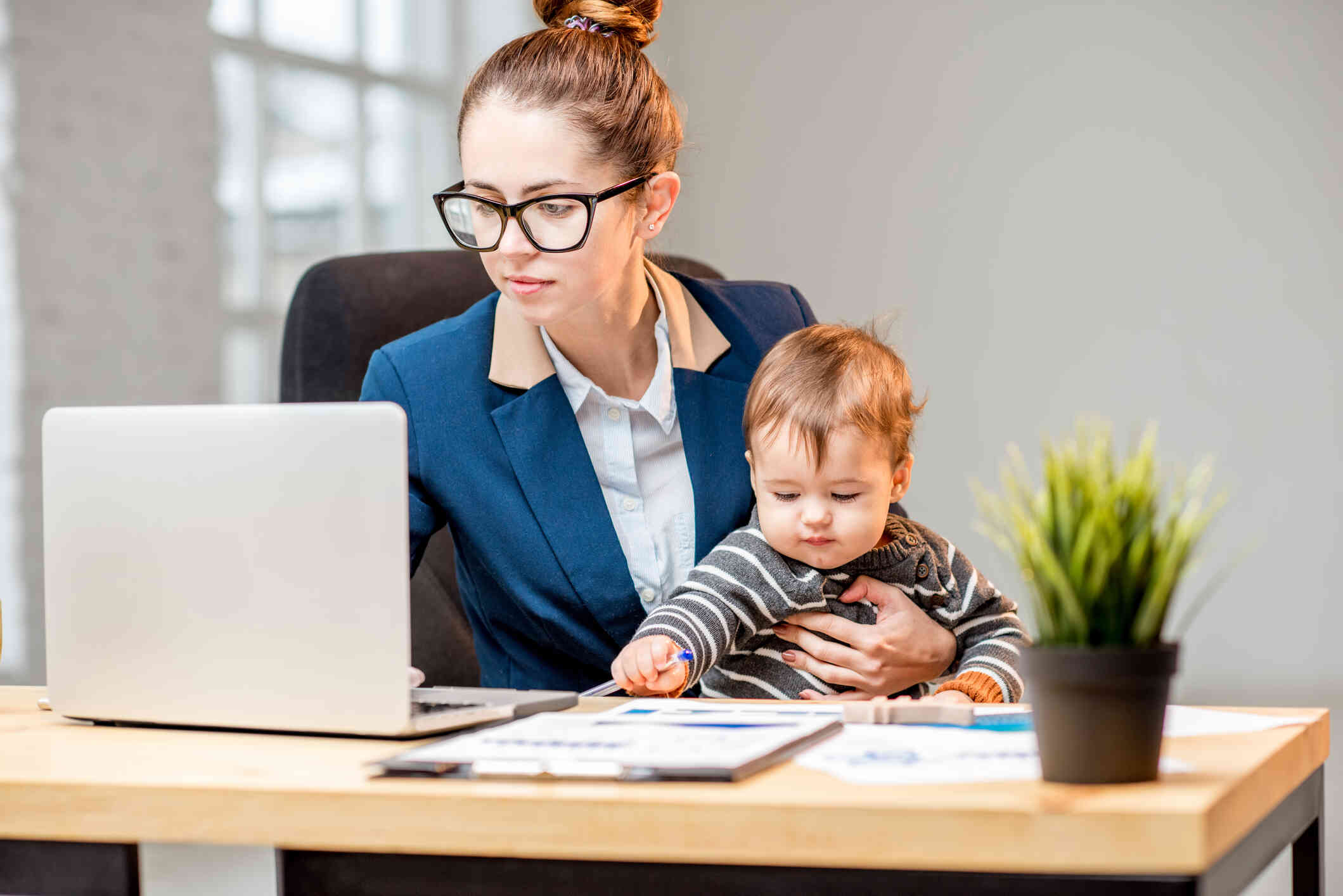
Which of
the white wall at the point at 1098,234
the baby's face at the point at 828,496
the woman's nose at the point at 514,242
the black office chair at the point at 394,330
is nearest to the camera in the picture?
the baby's face at the point at 828,496

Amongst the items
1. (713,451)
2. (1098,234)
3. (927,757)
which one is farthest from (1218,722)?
(1098,234)

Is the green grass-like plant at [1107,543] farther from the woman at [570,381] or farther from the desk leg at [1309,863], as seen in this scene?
the woman at [570,381]

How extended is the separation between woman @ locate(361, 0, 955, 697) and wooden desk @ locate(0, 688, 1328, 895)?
2.17 ft

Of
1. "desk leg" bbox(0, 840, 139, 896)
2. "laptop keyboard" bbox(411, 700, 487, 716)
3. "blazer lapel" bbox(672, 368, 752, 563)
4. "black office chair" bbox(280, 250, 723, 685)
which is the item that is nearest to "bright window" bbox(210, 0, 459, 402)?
"black office chair" bbox(280, 250, 723, 685)

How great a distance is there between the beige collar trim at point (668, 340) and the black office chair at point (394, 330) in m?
0.21

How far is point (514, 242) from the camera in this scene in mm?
1422

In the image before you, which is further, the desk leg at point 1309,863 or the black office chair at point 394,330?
the black office chair at point 394,330

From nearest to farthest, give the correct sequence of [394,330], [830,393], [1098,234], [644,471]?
[830,393], [644,471], [394,330], [1098,234]

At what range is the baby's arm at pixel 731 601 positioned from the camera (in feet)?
4.25

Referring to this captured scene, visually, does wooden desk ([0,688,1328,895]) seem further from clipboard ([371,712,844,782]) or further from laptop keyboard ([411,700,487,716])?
laptop keyboard ([411,700,487,716])

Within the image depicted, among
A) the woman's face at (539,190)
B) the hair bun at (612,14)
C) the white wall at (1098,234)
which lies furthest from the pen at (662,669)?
the white wall at (1098,234)

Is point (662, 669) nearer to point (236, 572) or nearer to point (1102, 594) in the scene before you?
point (236, 572)

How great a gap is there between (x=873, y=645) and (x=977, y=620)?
138mm

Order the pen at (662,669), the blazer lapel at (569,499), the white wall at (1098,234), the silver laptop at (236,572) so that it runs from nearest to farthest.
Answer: the silver laptop at (236,572) → the pen at (662,669) → the blazer lapel at (569,499) → the white wall at (1098,234)
